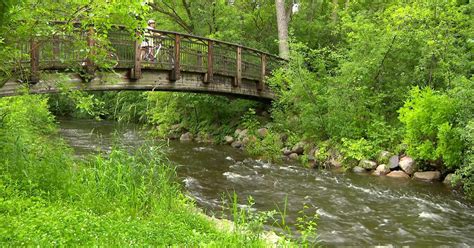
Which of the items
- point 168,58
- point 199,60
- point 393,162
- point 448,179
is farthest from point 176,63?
point 448,179

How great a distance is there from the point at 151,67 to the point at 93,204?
24.1 ft

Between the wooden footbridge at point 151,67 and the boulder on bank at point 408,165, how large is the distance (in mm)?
6321

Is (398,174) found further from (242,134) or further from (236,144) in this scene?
(242,134)

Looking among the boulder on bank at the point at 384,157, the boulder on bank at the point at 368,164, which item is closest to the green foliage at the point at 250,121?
the boulder on bank at the point at 368,164

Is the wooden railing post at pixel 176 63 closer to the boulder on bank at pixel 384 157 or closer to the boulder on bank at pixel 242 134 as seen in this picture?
the boulder on bank at pixel 242 134

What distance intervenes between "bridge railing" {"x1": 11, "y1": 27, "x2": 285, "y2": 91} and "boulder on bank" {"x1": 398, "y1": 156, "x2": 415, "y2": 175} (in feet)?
20.8

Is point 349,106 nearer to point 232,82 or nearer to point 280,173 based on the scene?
point 280,173

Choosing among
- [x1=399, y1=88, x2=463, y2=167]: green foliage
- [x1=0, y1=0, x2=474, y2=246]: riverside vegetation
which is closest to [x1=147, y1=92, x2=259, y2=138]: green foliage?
[x1=0, y1=0, x2=474, y2=246]: riverside vegetation

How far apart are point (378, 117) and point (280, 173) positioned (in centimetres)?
346

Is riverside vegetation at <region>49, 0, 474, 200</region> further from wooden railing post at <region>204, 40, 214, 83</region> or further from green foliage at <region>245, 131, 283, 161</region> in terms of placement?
wooden railing post at <region>204, 40, 214, 83</region>

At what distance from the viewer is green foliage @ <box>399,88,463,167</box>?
9.56 m

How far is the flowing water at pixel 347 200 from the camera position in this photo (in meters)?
6.88

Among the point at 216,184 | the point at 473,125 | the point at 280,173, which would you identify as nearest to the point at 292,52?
the point at 280,173

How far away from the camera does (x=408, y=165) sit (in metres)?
11.0
